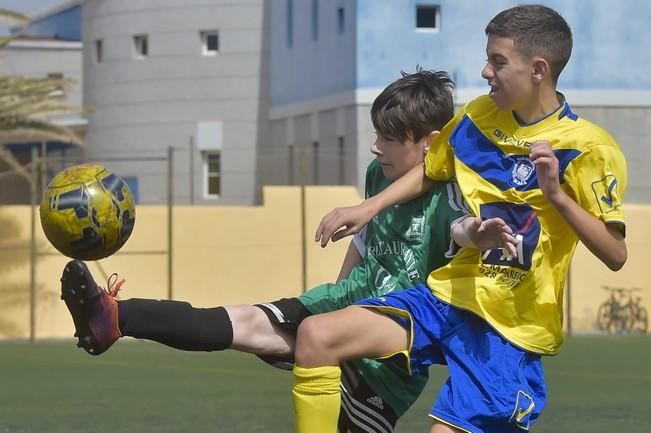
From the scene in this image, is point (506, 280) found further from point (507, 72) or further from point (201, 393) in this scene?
point (201, 393)

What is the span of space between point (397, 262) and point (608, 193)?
109 cm

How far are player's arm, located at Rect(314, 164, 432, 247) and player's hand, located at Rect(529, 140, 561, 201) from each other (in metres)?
0.81

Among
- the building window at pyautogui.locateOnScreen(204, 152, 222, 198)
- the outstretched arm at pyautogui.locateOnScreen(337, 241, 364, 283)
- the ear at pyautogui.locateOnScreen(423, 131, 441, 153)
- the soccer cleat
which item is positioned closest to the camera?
the soccer cleat

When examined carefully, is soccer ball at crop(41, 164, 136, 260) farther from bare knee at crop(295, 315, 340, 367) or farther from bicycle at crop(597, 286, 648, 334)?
bicycle at crop(597, 286, 648, 334)

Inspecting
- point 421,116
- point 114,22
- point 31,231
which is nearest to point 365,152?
point 31,231

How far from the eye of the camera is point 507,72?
533cm

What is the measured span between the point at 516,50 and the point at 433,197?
86 cm

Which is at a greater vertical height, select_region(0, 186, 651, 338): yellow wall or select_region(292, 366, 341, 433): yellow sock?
select_region(292, 366, 341, 433): yellow sock

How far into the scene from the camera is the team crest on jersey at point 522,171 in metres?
5.36

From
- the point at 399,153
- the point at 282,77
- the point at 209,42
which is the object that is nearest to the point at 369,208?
the point at 399,153

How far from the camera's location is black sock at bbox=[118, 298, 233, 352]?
5.64 m

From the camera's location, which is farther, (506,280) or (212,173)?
(212,173)

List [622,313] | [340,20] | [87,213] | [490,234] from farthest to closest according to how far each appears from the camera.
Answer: [340,20]
[622,313]
[87,213]
[490,234]

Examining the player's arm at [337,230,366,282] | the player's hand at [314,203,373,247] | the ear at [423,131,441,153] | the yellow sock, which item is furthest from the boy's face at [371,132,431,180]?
the yellow sock
